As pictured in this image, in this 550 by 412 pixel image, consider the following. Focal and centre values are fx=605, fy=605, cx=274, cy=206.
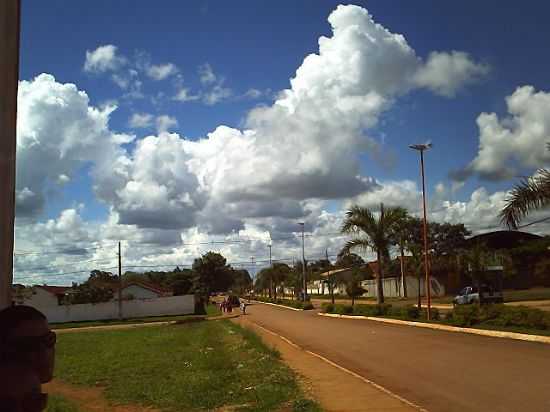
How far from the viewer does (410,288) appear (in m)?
61.5

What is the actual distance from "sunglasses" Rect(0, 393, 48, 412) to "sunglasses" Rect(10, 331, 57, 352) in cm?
11

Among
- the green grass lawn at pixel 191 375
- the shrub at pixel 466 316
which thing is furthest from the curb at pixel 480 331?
the green grass lawn at pixel 191 375

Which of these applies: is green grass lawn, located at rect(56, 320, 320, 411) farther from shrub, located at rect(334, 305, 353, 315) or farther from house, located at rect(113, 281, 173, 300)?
house, located at rect(113, 281, 173, 300)

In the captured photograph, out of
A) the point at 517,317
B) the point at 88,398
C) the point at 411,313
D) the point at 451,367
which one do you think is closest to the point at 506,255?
the point at 411,313

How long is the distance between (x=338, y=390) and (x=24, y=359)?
9782 millimetres

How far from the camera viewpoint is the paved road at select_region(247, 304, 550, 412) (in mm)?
8961

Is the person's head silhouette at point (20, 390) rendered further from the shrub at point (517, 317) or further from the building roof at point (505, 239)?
the building roof at point (505, 239)

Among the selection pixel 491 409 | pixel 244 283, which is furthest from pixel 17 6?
pixel 244 283

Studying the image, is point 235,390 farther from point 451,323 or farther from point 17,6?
point 451,323

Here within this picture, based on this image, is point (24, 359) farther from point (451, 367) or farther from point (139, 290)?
point (139, 290)

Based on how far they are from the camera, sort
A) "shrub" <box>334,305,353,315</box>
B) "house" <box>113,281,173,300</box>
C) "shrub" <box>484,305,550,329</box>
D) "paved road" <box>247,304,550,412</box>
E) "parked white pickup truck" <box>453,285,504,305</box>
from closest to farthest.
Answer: "paved road" <box>247,304,550,412</box>, "shrub" <box>484,305,550,329</box>, "parked white pickup truck" <box>453,285,504,305</box>, "shrub" <box>334,305,353,315</box>, "house" <box>113,281,173,300</box>

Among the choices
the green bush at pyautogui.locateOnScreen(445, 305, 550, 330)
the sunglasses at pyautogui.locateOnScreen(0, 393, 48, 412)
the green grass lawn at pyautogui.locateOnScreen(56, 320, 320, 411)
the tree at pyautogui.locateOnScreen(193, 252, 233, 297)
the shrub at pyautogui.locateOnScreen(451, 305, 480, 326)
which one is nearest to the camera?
the sunglasses at pyautogui.locateOnScreen(0, 393, 48, 412)

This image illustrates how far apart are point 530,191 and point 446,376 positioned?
705cm

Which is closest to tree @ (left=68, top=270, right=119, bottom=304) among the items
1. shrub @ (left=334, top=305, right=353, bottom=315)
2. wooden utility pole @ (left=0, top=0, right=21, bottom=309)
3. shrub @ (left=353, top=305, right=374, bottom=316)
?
shrub @ (left=334, top=305, right=353, bottom=315)
